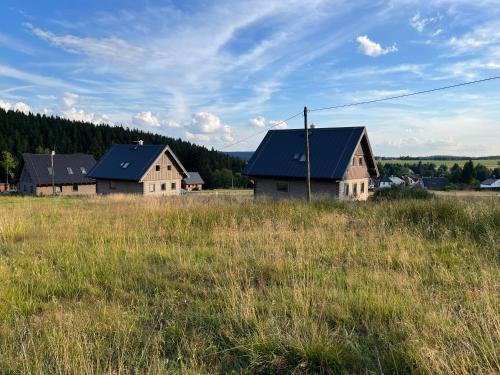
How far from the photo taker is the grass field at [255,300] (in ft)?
8.50

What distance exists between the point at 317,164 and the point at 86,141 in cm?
8895

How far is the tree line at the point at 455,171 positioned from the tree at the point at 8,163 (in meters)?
80.3

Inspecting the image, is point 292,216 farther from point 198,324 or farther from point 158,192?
point 158,192

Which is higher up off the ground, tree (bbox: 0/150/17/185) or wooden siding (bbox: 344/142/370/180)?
tree (bbox: 0/150/17/185)

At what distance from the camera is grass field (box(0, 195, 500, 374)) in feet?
8.50

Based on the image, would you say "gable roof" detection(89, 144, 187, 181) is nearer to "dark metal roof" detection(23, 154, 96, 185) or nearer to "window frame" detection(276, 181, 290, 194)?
"window frame" detection(276, 181, 290, 194)

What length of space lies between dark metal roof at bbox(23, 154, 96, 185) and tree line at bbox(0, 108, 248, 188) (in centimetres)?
2641

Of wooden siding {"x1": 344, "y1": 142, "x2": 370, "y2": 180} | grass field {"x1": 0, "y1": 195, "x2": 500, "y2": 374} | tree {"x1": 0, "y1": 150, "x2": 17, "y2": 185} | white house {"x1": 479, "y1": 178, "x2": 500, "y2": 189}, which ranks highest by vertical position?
tree {"x1": 0, "y1": 150, "x2": 17, "y2": 185}

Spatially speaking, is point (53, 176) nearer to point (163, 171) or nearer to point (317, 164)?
point (163, 171)

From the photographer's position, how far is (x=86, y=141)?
324 ft

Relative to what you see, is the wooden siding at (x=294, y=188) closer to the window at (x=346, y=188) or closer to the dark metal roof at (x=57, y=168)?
the window at (x=346, y=188)

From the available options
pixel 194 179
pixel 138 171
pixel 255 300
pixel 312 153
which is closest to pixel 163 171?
pixel 138 171

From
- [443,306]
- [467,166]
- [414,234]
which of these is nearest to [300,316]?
[443,306]

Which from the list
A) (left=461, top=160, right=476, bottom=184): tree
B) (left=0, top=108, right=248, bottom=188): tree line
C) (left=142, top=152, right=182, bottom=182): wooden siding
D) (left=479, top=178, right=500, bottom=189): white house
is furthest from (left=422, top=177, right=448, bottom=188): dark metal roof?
(left=142, top=152, right=182, bottom=182): wooden siding
